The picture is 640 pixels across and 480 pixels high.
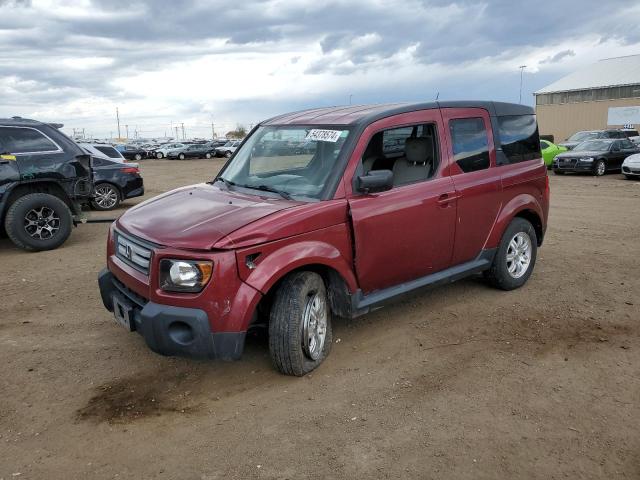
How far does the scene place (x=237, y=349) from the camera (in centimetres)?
350

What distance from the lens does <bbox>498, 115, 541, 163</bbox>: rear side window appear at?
5434 mm

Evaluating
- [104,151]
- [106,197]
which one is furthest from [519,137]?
[104,151]

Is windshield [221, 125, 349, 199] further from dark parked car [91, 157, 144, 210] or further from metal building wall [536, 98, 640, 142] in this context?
metal building wall [536, 98, 640, 142]

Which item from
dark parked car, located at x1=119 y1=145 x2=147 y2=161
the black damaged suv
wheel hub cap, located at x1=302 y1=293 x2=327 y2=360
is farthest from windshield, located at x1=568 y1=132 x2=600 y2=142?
dark parked car, located at x1=119 y1=145 x2=147 y2=161

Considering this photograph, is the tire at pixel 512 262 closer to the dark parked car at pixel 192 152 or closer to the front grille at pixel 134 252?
the front grille at pixel 134 252

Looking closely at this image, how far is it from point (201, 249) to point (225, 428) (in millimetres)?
1105

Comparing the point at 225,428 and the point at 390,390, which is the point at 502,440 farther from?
the point at 225,428

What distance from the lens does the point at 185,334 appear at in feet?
11.4

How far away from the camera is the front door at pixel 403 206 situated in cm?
412

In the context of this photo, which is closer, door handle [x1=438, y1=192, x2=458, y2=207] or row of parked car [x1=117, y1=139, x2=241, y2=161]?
door handle [x1=438, y1=192, x2=458, y2=207]

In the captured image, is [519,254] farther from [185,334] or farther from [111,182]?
[111,182]

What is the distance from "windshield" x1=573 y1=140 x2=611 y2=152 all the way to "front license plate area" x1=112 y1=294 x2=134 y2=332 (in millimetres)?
19808

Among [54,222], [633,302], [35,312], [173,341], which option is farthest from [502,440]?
[54,222]

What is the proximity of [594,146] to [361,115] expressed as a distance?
18794mm
